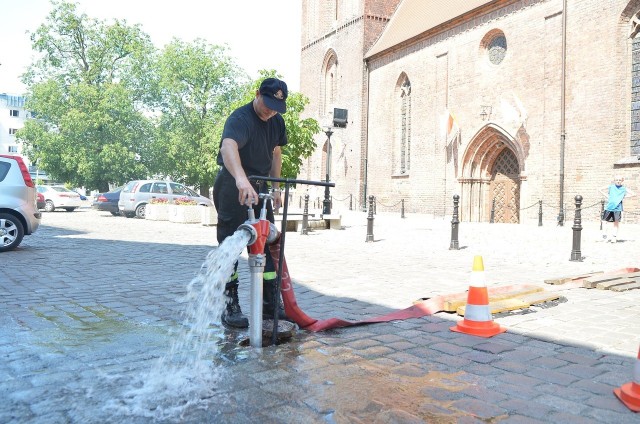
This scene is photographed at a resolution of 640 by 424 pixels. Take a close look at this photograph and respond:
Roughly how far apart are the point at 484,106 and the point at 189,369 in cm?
2393

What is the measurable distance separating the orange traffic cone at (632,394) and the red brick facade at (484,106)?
17740 millimetres

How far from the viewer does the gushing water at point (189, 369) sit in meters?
2.80

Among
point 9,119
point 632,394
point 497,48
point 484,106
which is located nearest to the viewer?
point 632,394

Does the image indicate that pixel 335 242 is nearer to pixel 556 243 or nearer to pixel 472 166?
pixel 556 243

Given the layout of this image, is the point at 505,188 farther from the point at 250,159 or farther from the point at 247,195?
the point at 247,195

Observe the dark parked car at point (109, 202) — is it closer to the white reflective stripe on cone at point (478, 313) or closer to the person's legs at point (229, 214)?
the person's legs at point (229, 214)

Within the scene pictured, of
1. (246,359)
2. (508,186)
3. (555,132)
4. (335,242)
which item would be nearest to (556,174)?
(555,132)

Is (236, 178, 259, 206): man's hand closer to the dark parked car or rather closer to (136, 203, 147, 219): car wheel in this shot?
(136, 203, 147, 219): car wheel

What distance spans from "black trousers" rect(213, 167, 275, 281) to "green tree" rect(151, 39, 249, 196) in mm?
33915

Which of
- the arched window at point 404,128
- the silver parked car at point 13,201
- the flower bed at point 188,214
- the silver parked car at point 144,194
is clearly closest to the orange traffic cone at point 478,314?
the silver parked car at point 13,201

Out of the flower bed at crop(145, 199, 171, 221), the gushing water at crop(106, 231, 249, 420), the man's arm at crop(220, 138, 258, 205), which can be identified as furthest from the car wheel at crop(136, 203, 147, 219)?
the man's arm at crop(220, 138, 258, 205)

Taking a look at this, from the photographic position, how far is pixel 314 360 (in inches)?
142

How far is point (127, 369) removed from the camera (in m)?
3.37

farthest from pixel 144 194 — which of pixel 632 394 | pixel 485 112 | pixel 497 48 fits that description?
pixel 632 394
